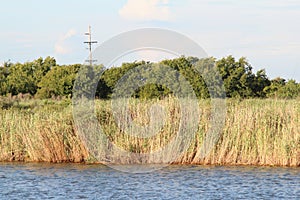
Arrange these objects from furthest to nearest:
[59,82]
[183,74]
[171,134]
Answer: [59,82] < [183,74] < [171,134]

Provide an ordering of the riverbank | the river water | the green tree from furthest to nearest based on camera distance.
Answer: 1. the green tree
2. the riverbank
3. the river water

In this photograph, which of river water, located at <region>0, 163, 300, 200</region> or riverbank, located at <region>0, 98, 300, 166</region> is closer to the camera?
river water, located at <region>0, 163, 300, 200</region>

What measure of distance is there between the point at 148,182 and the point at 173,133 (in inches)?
90.1

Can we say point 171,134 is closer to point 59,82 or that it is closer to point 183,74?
point 183,74

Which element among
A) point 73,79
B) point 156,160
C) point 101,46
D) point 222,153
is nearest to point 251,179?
point 222,153

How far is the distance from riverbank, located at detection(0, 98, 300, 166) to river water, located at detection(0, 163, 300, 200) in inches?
15.7

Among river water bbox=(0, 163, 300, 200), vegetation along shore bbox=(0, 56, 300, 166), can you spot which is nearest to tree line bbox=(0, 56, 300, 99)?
vegetation along shore bbox=(0, 56, 300, 166)

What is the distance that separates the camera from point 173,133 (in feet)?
48.1

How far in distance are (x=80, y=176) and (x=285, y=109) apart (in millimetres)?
4924

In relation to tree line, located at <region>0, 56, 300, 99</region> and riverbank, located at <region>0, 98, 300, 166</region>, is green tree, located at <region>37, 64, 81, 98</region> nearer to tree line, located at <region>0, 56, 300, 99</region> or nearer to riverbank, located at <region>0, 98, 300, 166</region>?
tree line, located at <region>0, 56, 300, 99</region>

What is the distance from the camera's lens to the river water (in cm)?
1134

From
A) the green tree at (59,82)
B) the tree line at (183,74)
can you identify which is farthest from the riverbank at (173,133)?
the green tree at (59,82)

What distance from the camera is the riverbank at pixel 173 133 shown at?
14.1m

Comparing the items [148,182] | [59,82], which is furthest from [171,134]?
[59,82]
